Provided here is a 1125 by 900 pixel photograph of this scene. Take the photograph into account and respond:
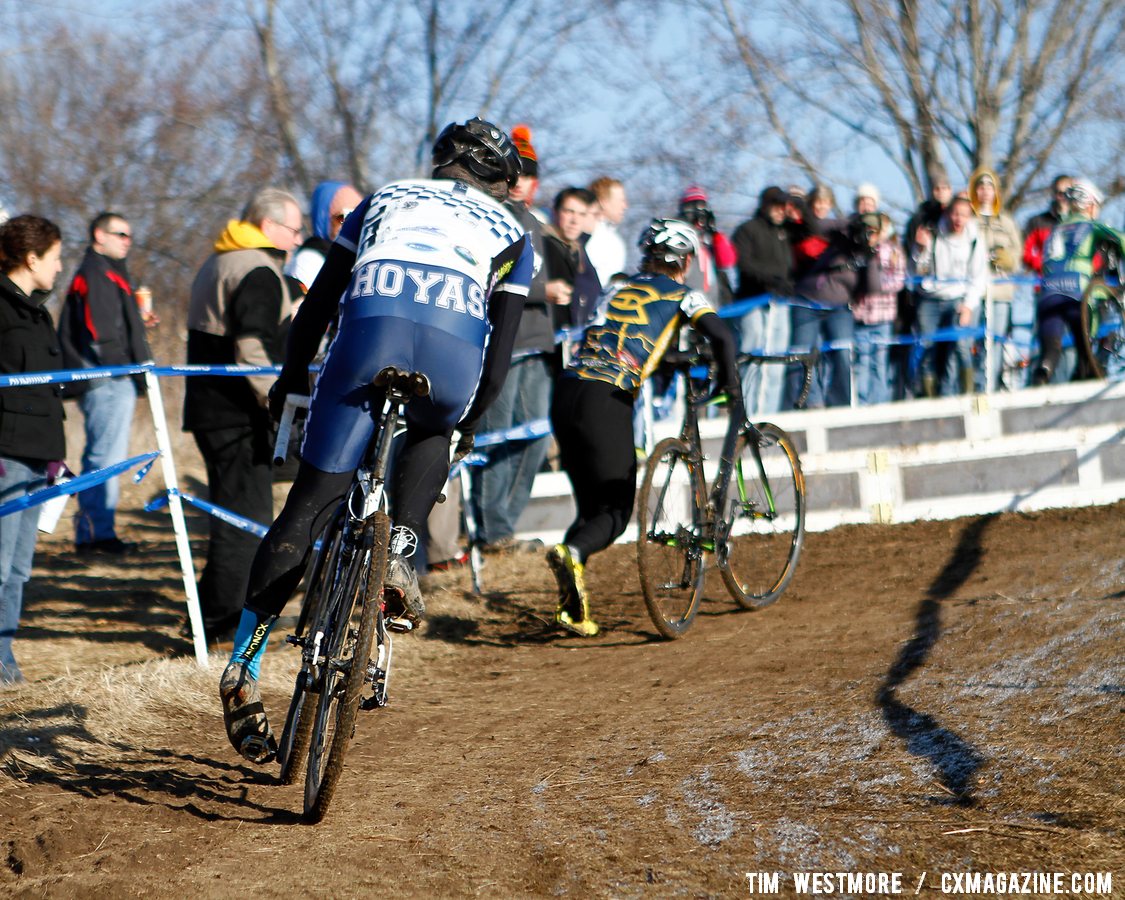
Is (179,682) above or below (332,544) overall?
below

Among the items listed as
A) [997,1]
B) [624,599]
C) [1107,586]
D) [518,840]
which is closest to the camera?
[518,840]

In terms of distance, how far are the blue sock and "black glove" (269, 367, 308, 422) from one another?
67 centimetres

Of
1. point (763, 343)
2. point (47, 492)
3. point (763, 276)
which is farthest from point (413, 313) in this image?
point (763, 276)

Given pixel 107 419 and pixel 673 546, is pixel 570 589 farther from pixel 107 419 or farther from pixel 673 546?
pixel 107 419

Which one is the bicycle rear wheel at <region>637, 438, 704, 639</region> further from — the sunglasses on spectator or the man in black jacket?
the man in black jacket

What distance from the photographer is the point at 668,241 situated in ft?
23.1

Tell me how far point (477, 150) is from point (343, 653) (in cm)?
165

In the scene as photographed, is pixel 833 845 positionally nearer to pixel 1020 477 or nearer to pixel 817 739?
pixel 817 739

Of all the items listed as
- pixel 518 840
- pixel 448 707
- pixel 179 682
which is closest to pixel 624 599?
pixel 448 707

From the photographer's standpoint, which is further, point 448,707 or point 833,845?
point 448,707

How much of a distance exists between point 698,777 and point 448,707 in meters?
1.66

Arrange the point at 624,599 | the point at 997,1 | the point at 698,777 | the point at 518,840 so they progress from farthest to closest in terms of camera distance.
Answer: the point at 997,1 < the point at 624,599 < the point at 698,777 < the point at 518,840

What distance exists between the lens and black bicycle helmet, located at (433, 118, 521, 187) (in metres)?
4.52

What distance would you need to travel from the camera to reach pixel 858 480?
9.62 m
